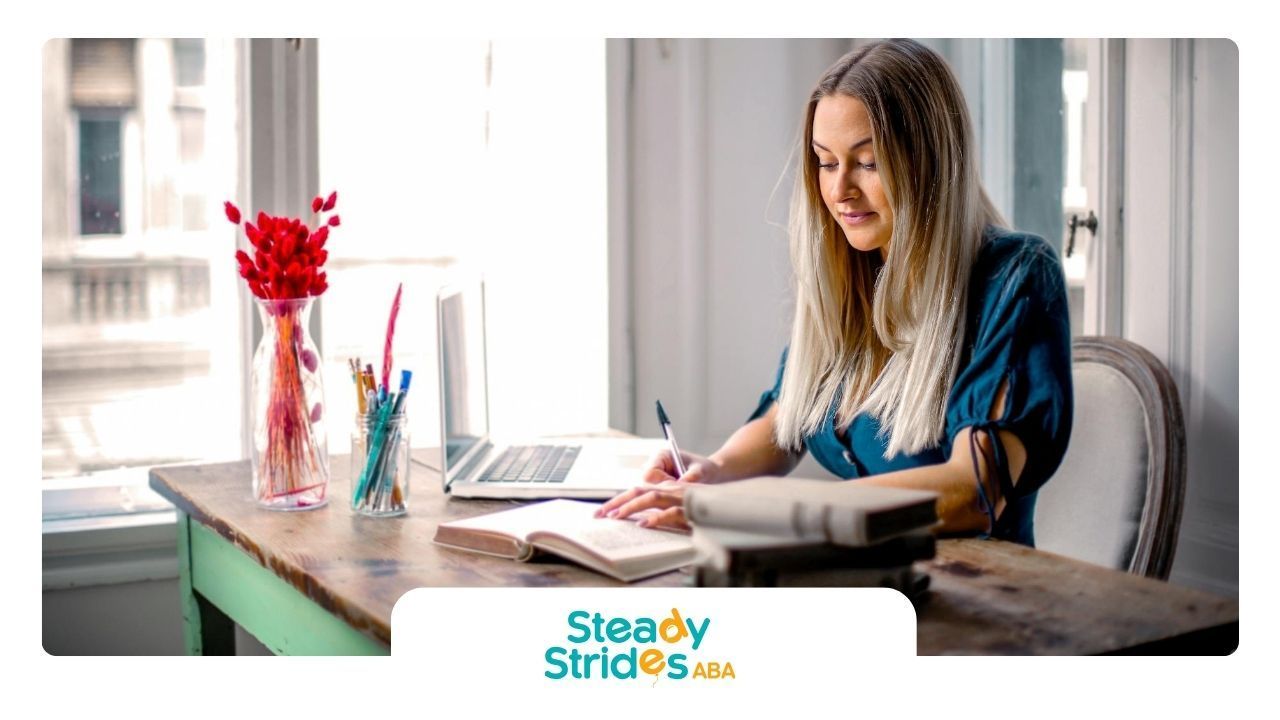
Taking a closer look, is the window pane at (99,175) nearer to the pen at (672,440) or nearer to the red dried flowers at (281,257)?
the red dried flowers at (281,257)

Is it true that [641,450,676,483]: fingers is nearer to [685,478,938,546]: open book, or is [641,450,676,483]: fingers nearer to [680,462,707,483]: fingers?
[680,462,707,483]: fingers

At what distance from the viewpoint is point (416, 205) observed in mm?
1414

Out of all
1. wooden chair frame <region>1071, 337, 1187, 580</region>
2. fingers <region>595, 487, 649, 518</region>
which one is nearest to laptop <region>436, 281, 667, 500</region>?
fingers <region>595, 487, 649, 518</region>

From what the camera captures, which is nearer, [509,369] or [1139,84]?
[1139,84]

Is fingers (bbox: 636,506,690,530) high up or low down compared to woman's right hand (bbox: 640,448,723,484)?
down

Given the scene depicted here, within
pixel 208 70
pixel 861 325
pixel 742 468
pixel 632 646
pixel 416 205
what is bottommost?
pixel 632 646

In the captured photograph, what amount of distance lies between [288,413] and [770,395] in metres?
0.52

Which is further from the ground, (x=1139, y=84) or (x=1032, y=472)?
(x=1139, y=84)

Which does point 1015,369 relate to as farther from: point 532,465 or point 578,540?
point 532,465

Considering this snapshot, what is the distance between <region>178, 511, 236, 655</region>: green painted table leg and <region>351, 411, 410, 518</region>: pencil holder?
0.25 meters

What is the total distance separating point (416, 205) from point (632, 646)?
0.66 m

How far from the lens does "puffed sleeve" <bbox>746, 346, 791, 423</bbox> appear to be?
133 centimetres
